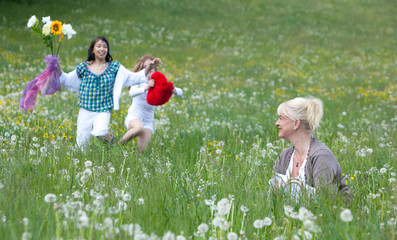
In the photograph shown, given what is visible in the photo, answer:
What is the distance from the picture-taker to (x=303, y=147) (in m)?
4.56

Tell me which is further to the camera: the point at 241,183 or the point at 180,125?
the point at 180,125

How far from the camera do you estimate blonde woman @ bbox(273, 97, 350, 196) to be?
4.22 metres

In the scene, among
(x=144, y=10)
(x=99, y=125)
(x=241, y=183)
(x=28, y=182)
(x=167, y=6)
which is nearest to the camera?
(x=28, y=182)

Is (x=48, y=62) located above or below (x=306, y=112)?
above

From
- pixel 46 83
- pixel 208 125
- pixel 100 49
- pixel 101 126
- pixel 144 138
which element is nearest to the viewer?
pixel 46 83

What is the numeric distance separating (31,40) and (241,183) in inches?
629

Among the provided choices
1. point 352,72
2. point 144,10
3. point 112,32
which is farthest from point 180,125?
point 144,10

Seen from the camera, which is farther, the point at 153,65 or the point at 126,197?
the point at 153,65

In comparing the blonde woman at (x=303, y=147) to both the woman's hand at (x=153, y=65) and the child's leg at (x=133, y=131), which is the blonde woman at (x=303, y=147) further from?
the child's leg at (x=133, y=131)

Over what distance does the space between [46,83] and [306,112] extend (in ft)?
10.8

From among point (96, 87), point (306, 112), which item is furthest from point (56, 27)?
point (306, 112)

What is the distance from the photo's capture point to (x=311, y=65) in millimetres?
18953

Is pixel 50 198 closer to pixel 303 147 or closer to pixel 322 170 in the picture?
pixel 322 170

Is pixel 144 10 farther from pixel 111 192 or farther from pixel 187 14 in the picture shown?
pixel 111 192
